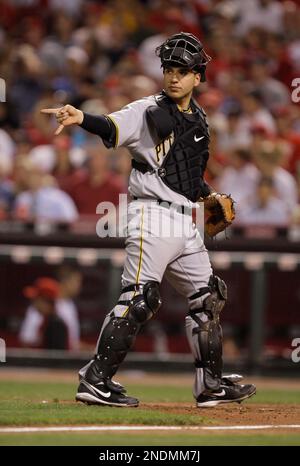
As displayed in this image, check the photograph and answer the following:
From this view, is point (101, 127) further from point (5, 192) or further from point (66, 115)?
point (5, 192)

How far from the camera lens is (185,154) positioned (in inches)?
256

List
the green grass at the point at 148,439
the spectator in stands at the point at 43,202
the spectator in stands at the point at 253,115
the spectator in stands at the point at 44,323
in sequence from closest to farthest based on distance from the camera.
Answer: the green grass at the point at 148,439 < the spectator in stands at the point at 44,323 < the spectator in stands at the point at 43,202 < the spectator in stands at the point at 253,115

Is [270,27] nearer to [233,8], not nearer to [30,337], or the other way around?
[233,8]

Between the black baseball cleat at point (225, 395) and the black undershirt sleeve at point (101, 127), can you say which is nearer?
the black undershirt sleeve at point (101, 127)

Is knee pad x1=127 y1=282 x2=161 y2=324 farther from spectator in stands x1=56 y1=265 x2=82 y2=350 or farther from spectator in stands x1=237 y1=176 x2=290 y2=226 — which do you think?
spectator in stands x1=237 y1=176 x2=290 y2=226

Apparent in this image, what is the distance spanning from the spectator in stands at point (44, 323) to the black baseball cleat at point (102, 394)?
426 centimetres

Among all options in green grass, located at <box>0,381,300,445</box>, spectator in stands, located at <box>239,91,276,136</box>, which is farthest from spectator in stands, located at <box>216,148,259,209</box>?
green grass, located at <box>0,381,300,445</box>

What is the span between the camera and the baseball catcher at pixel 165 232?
6289mm

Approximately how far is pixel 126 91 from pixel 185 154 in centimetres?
680

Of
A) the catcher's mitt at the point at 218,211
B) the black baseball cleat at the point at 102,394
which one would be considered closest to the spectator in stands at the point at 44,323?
the catcher's mitt at the point at 218,211

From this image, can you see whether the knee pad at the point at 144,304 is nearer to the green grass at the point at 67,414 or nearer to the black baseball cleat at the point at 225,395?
the green grass at the point at 67,414

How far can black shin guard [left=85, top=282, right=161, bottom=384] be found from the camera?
6258mm

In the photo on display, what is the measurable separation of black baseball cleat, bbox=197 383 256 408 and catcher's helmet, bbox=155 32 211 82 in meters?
1.83

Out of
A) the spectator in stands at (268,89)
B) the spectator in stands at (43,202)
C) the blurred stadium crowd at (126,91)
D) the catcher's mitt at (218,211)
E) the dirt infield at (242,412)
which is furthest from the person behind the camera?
the spectator in stands at (268,89)
